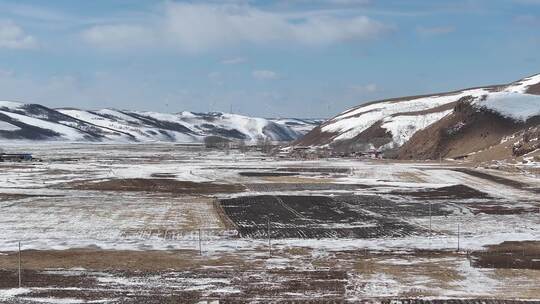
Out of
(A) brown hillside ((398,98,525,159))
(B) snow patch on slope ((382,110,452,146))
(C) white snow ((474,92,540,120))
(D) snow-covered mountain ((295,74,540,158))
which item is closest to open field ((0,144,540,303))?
(A) brown hillside ((398,98,525,159))

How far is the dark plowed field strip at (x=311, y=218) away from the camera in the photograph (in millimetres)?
37344

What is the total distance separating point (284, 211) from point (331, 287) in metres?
23.7

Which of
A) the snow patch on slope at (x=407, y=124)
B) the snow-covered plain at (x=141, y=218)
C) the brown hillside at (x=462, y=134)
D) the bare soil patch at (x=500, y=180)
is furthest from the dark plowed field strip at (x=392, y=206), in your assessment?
the snow patch on slope at (x=407, y=124)

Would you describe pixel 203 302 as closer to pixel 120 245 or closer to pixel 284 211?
pixel 120 245

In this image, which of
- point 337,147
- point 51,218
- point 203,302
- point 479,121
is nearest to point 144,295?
point 203,302

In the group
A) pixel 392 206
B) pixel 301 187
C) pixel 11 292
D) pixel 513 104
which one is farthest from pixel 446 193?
pixel 513 104

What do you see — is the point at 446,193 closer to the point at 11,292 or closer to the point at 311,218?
the point at 311,218

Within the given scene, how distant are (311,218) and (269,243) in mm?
10832

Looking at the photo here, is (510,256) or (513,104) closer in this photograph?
(510,256)

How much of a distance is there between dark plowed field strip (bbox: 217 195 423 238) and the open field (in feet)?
0.38

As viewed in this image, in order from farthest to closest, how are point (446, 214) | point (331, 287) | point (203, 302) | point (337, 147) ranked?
point (337, 147), point (446, 214), point (331, 287), point (203, 302)

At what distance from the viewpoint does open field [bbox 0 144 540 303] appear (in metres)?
23.4

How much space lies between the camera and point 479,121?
440 feet

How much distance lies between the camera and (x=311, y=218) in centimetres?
4359
